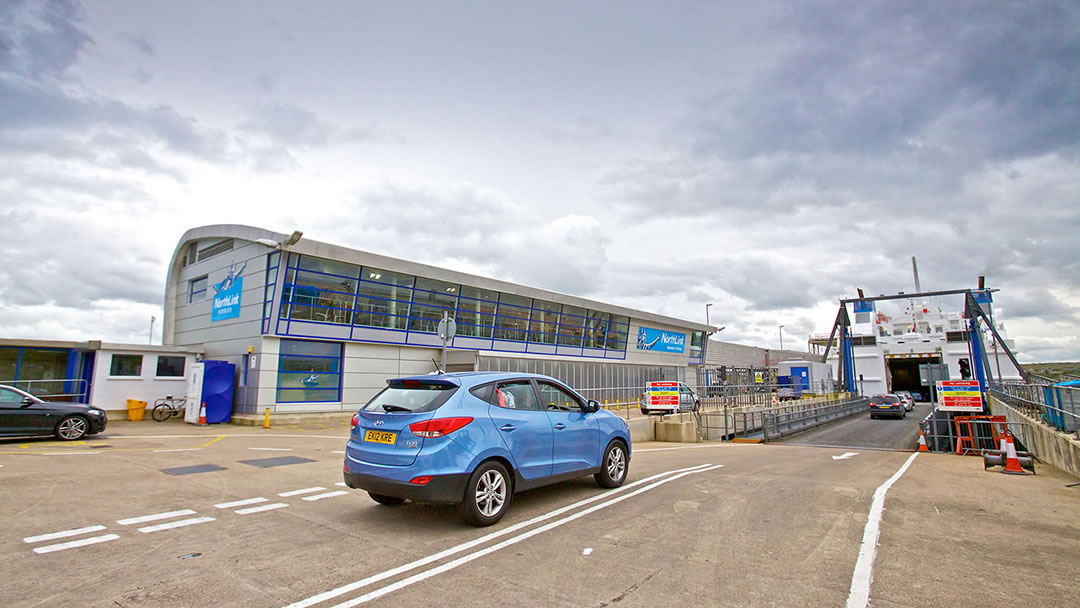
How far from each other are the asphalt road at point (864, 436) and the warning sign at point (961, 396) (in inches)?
69.4

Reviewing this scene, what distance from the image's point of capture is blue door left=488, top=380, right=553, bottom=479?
621 cm

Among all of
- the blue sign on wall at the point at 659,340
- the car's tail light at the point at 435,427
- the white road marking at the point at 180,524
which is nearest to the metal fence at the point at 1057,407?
the car's tail light at the point at 435,427

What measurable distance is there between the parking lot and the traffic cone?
94 centimetres

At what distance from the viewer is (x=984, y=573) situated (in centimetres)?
451

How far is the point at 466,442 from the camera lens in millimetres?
5711

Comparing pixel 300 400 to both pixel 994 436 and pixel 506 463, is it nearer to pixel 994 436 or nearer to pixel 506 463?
pixel 506 463

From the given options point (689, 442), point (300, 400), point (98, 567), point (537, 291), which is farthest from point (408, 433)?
point (537, 291)

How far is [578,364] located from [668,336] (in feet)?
36.6

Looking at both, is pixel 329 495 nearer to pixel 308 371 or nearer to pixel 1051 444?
pixel 1051 444

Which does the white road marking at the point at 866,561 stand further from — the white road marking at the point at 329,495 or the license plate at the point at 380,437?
the white road marking at the point at 329,495

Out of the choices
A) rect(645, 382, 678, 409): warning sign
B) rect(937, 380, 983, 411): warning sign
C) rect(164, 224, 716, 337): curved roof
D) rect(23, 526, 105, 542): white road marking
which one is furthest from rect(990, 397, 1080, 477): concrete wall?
rect(164, 224, 716, 337): curved roof

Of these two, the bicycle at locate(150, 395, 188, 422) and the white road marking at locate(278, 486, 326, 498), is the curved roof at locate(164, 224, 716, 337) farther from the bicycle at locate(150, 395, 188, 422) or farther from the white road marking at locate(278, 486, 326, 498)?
the white road marking at locate(278, 486, 326, 498)

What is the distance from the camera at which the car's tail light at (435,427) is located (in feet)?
18.4

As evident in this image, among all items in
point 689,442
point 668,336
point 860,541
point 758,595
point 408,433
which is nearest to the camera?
point 758,595
